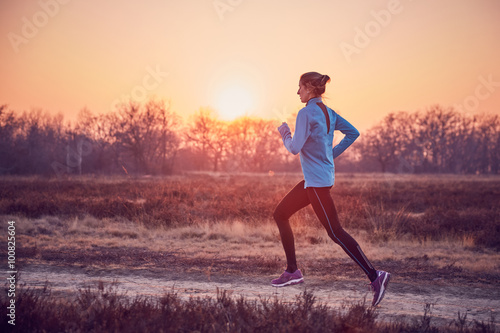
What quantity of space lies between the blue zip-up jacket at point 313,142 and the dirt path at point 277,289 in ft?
3.89

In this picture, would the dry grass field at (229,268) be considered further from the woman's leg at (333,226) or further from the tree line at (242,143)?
the tree line at (242,143)

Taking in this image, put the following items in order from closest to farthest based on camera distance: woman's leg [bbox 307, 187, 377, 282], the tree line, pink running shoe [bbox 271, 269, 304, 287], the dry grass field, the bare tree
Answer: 1. the dry grass field
2. woman's leg [bbox 307, 187, 377, 282]
3. pink running shoe [bbox 271, 269, 304, 287]
4. the tree line
5. the bare tree

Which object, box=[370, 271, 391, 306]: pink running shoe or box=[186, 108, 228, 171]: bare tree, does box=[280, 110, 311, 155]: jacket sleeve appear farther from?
box=[186, 108, 228, 171]: bare tree

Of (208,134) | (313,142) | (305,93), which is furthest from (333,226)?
(208,134)

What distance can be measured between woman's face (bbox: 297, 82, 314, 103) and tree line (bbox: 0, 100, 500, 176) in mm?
42120

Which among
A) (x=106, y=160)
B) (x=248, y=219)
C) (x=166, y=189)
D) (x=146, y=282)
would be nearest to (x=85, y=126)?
(x=106, y=160)

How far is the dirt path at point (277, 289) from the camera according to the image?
12.4ft

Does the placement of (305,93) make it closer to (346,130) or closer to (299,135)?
(299,135)

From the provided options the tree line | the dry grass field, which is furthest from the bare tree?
the dry grass field

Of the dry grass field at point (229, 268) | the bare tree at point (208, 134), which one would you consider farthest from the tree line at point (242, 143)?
the dry grass field at point (229, 268)

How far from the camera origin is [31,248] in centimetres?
667

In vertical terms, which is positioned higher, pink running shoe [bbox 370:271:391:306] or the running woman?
the running woman

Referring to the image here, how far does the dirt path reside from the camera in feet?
12.4

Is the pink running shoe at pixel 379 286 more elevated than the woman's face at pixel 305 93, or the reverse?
the woman's face at pixel 305 93
